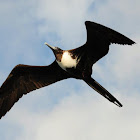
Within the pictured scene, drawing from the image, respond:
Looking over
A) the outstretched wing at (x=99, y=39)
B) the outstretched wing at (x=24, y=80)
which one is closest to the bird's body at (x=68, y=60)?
the outstretched wing at (x=99, y=39)

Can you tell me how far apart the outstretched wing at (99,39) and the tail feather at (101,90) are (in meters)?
0.50

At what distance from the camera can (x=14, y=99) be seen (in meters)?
11.4

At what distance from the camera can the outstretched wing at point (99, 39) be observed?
9477 millimetres

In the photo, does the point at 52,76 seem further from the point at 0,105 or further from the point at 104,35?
the point at 104,35

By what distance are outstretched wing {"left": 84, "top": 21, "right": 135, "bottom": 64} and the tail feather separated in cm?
50

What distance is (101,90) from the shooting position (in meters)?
10.5

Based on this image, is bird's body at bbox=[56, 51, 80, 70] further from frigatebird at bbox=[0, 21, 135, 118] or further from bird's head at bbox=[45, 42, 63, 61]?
bird's head at bbox=[45, 42, 63, 61]

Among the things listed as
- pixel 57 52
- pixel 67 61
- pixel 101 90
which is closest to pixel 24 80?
pixel 57 52

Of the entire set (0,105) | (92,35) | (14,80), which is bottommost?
(0,105)

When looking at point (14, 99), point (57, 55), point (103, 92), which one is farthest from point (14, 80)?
point (103, 92)

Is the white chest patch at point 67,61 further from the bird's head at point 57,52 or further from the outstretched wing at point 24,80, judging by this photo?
the outstretched wing at point 24,80

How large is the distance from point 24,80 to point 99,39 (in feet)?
8.62

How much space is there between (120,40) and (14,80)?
11.4ft

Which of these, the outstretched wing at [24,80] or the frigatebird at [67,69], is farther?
the outstretched wing at [24,80]
